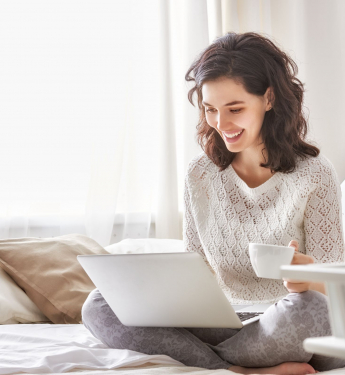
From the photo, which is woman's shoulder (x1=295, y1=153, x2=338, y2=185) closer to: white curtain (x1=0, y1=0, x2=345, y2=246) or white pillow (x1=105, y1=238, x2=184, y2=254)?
white pillow (x1=105, y1=238, x2=184, y2=254)

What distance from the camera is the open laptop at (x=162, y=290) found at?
105 centimetres

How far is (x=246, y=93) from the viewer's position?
1.54 m

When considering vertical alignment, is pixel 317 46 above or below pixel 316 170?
above

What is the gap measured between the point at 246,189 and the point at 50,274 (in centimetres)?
67

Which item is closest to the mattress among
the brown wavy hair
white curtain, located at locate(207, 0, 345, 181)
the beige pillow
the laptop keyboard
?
the laptop keyboard

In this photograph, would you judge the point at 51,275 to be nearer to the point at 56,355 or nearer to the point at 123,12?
the point at 56,355

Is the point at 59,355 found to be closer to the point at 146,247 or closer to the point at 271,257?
the point at 271,257

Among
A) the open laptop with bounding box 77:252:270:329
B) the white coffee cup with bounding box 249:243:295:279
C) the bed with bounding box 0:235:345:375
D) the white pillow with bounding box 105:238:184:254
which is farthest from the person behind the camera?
the white pillow with bounding box 105:238:184:254

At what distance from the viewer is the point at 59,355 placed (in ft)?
3.94

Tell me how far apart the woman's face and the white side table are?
105cm

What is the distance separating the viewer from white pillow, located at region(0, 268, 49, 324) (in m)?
1.67

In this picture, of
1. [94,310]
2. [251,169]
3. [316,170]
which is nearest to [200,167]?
[251,169]

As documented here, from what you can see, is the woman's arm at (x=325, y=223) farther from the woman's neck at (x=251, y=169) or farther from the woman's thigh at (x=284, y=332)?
the woman's thigh at (x=284, y=332)

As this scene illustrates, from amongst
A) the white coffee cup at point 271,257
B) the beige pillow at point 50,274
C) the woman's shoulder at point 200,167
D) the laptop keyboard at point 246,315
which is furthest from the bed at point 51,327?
the woman's shoulder at point 200,167
